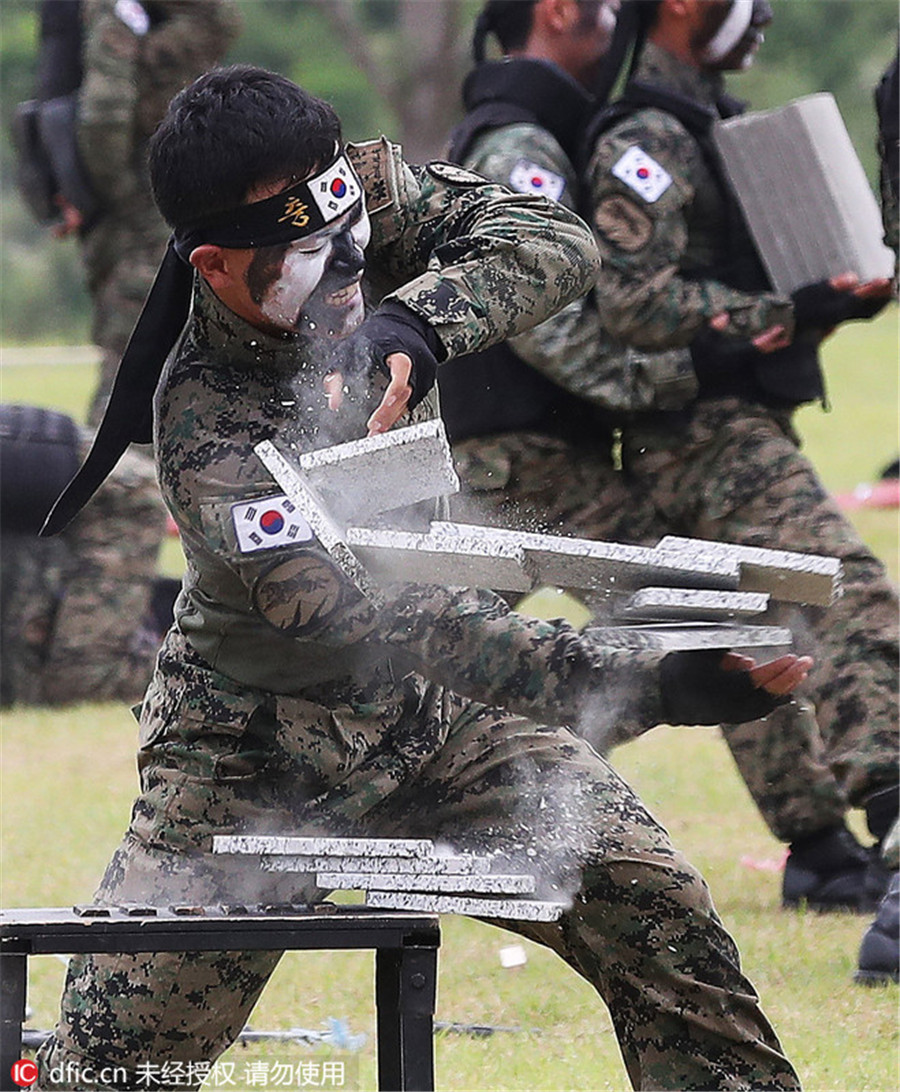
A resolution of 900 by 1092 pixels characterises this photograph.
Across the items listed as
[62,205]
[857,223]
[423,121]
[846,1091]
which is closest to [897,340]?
[423,121]

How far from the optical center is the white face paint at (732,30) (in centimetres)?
534

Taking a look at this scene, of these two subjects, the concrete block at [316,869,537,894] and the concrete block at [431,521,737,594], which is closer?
the concrete block at [431,521,737,594]

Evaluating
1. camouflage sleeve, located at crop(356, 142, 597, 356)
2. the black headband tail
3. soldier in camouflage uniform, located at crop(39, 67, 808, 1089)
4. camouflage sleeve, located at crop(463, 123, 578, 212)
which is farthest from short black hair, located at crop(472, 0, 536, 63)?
the black headband tail

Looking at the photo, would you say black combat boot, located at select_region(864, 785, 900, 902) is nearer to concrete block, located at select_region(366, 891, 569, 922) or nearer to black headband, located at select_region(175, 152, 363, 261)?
concrete block, located at select_region(366, 891, 569, 922)

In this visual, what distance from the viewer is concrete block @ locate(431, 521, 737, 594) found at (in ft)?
8.78

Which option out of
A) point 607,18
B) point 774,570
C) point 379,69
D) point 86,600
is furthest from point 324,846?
point 379,69

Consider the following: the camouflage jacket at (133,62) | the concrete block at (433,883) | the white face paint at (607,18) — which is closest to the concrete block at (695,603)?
the concrete block at (433,883)

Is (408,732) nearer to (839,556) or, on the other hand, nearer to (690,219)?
(839,556)

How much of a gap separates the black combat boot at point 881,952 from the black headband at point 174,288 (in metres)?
2.17

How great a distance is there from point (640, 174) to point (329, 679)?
2382 mm

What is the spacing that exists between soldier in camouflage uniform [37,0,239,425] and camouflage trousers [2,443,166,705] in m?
1.66

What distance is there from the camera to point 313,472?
2617 mm

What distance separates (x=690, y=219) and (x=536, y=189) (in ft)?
1.48

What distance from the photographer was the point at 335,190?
292 cm
